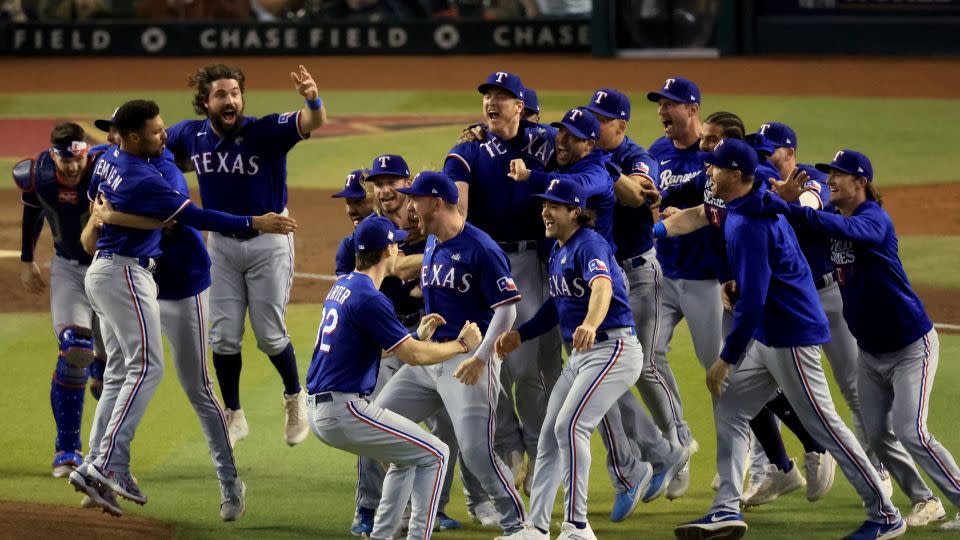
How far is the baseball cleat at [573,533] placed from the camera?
698cm

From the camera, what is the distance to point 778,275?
7.21 meters

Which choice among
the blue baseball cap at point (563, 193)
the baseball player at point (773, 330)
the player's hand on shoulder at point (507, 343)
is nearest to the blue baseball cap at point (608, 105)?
the baseball player at point (773, 330)

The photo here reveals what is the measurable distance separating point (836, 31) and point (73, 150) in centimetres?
1916

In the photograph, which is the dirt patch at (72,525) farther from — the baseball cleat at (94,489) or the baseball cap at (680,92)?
the baseball cap at (680,92)

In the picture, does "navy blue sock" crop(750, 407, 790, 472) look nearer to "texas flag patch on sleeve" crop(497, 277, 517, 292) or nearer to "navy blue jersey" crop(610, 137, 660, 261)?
"navy blue jersey" crop(610, 137, 660, 261)

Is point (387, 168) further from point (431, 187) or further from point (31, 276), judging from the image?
point (31, 276)

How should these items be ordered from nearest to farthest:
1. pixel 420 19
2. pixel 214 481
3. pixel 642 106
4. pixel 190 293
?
pixel 190 293, pixel 214 481, pixel 642 106, pixel 420 19

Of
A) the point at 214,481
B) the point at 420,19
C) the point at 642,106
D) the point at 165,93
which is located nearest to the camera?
the point at 214,481

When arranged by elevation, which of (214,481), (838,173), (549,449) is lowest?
(214,481)

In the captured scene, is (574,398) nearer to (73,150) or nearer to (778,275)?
(778,275)

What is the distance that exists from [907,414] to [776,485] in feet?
3.40

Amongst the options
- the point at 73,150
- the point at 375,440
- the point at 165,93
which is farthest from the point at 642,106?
the point at 375,440

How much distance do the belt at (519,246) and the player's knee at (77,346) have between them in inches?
102

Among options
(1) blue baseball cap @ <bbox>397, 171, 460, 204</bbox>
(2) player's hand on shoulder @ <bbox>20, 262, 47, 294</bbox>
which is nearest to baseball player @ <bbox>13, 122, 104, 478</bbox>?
(2) player's hand on shoulder @ <bbox>20, 262, 47, 294</bbox>
